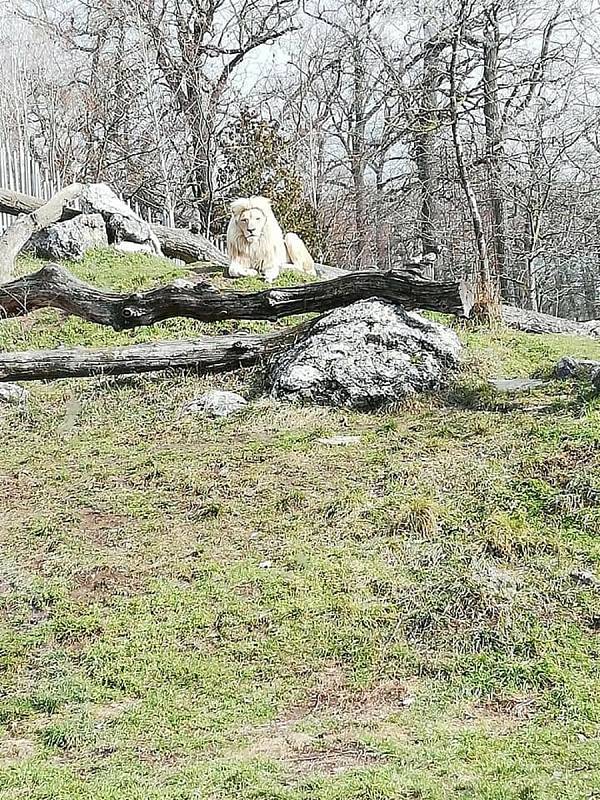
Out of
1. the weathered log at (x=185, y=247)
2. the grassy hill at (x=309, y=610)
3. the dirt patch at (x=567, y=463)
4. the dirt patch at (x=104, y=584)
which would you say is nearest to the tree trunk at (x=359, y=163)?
the weathered log at (x=185, y=247)

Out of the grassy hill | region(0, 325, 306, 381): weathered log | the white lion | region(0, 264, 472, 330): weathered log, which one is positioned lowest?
the grassy hill

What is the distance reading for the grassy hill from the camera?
2.86 m

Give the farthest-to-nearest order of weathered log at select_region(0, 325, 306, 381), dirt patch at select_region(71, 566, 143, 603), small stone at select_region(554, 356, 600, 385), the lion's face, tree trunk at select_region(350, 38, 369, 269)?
tree trunk at select_region(350, 38, 369, 269) → the lion's face → weathered log at select_region(0, 325, 306, 381) → small stone at select_region(554, 356, 600, 385) → dirt patch at select_region(71, 566, 143, 603)

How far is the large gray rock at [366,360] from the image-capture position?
7551 millimetres

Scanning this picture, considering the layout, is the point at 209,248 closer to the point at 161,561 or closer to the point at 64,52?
the point at 64,52

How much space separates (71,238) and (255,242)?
339 centimetres

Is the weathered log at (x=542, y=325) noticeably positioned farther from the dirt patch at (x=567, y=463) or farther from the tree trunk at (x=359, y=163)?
the tree trunk at (x=359, y=163)

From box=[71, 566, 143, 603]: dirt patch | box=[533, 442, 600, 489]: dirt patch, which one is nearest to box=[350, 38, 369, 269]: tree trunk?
box=[533, 442, 600, 489]: dirt patch

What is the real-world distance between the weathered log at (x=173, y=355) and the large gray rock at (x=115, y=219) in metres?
5.56

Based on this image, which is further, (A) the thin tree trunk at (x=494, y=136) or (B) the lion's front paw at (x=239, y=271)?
(A) the thin tree trunk at (x=494, y=136)

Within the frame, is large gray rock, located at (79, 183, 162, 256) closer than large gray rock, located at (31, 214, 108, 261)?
No

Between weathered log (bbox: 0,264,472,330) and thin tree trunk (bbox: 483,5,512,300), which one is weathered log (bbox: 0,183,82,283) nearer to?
weathered log (bbox: 0,264,472,330)

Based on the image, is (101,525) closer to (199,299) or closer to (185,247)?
(199,299)

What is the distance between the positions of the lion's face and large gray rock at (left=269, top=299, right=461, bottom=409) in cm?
331
